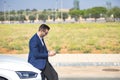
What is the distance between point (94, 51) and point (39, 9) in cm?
275

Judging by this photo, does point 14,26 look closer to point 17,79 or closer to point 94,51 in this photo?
point 94,51

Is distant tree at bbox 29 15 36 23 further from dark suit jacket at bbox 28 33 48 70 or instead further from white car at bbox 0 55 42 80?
white car at bbox 0 55 42 80

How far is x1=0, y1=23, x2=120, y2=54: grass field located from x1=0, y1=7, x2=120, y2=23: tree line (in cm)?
36

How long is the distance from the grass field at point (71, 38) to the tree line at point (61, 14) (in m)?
0.36

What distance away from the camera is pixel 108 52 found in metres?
18.3

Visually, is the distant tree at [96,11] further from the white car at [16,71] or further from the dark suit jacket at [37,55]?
the white car at [16,71]

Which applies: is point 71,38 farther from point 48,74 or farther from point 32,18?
point 48,74

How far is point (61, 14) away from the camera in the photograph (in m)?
18.6

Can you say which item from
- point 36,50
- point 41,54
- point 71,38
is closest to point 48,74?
point 41,54

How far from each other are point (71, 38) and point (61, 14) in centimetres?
107

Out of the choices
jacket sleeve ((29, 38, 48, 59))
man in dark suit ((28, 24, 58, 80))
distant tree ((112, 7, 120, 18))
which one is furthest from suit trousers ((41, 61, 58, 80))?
distant tree ((112, 7, 120, 18))

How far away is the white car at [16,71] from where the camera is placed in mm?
7594

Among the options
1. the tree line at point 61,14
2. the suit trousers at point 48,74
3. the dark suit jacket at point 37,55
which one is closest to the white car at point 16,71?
the dark suit jacket at point 37,55

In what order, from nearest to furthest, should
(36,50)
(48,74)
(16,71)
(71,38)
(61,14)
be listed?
(16,71) < (36,50) < (48,74) < (71,38) < (61,14)
